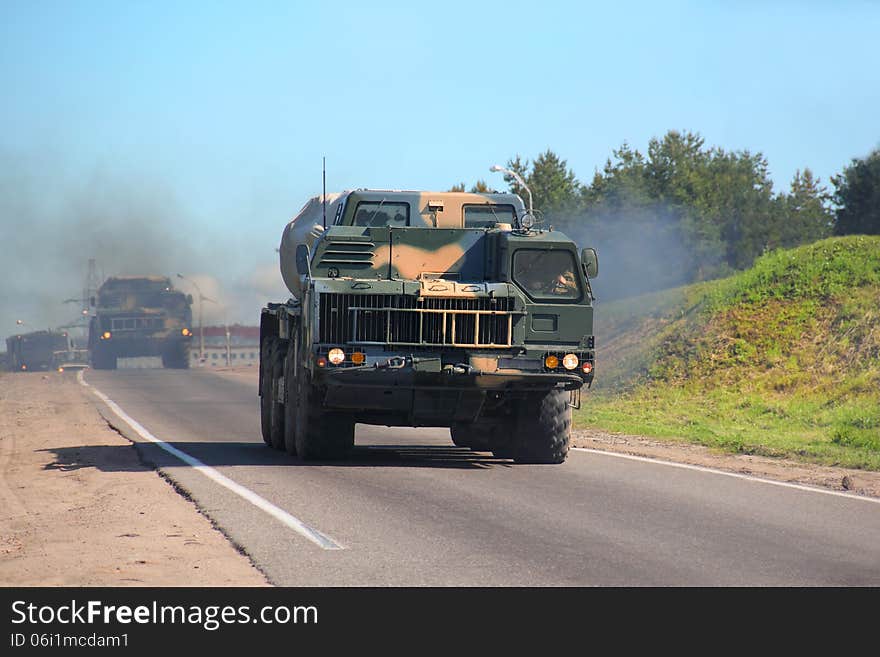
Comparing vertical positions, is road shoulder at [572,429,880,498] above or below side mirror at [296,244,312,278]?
below

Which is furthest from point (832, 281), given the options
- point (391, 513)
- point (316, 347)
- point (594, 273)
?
point (391, 513)

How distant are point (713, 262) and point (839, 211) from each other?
452 inches

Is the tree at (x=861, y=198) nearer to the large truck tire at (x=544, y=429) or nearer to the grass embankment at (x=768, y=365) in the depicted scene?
the grass embankment at (x=768, y=365)

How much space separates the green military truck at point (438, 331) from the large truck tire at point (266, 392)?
2360 mm

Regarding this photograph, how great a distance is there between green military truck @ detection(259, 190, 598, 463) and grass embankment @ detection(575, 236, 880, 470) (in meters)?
4.62

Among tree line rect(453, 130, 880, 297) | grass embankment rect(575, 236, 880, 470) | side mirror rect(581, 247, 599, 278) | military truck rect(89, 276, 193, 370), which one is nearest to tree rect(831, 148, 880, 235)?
tree line rect(453, 130, 880, 297)

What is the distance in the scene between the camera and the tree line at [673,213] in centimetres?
7138

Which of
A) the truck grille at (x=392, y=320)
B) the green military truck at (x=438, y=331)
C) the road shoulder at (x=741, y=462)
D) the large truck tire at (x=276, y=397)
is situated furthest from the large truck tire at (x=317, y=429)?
the road shoulder at (x=741, y=462)

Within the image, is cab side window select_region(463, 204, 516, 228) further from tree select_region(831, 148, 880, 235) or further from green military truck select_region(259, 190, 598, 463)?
tree select_region(831, 148, 880, 235)

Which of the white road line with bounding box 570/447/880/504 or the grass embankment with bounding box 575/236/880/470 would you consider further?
the grass embankment with bounding box 575/236/880/470

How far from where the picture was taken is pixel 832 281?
3678 cm

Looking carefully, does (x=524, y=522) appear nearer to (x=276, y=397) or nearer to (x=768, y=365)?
(x=276, y=397)

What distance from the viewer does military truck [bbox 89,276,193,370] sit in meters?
60.8

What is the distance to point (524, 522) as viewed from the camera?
36.7 feet
